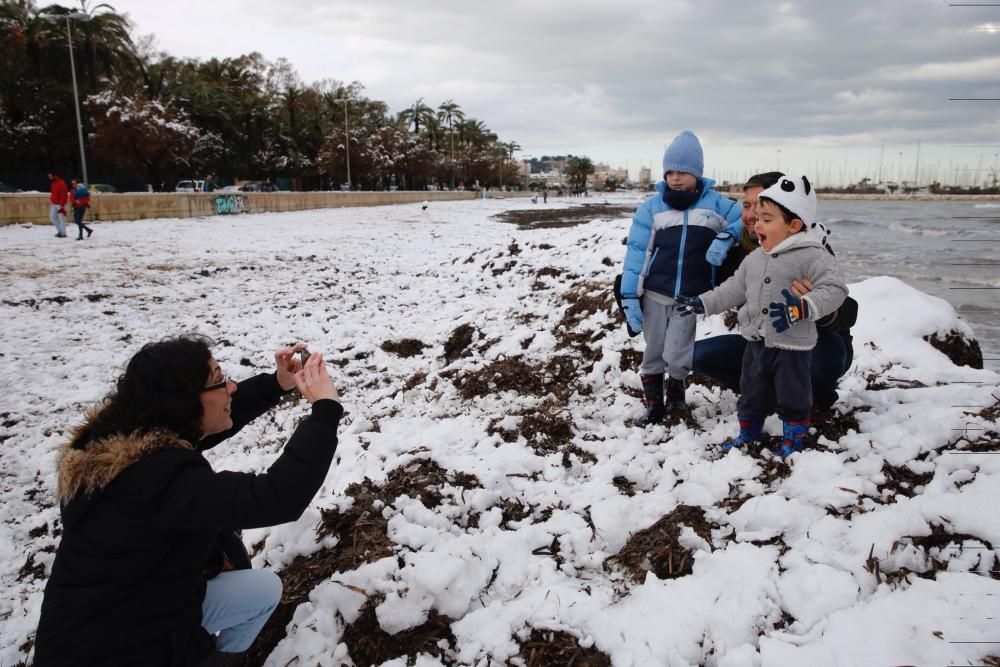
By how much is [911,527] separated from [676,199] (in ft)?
7.97

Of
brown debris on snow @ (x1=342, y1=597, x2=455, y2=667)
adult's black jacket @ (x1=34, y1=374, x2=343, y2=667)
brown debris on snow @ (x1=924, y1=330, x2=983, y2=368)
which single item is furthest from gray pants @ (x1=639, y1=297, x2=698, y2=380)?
→ adult's black jacket @ (x1=34, y1=374, x2=343, y2=667)

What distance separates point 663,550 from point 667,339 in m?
1.81

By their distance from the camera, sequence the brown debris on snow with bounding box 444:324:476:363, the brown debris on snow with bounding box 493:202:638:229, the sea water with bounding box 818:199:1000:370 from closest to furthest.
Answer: the brown debris on snow with bounding box 444:324:476:363, the sea water with bounding box 818:199:1000:370, the brown debris on snow with bounding box 493:202:638:229

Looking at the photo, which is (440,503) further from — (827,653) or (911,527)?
(911,527)

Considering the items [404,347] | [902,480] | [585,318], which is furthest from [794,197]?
[404,347]

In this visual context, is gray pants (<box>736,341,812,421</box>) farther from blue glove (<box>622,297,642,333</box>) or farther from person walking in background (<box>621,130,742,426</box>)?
blue glove (<box>622,297,642,333</box>)

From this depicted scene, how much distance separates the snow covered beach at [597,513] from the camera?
2.27 m

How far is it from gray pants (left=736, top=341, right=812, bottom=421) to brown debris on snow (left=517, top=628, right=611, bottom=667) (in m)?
1.84

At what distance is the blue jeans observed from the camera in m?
3.56

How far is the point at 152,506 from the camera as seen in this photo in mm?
1904

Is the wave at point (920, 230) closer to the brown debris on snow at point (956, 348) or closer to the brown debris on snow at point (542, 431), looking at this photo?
the brown debris on snow at point (956, 348)

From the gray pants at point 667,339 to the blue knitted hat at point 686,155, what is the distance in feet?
3.11

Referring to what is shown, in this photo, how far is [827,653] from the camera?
2.01 m

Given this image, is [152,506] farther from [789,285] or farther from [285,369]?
[789,285]
